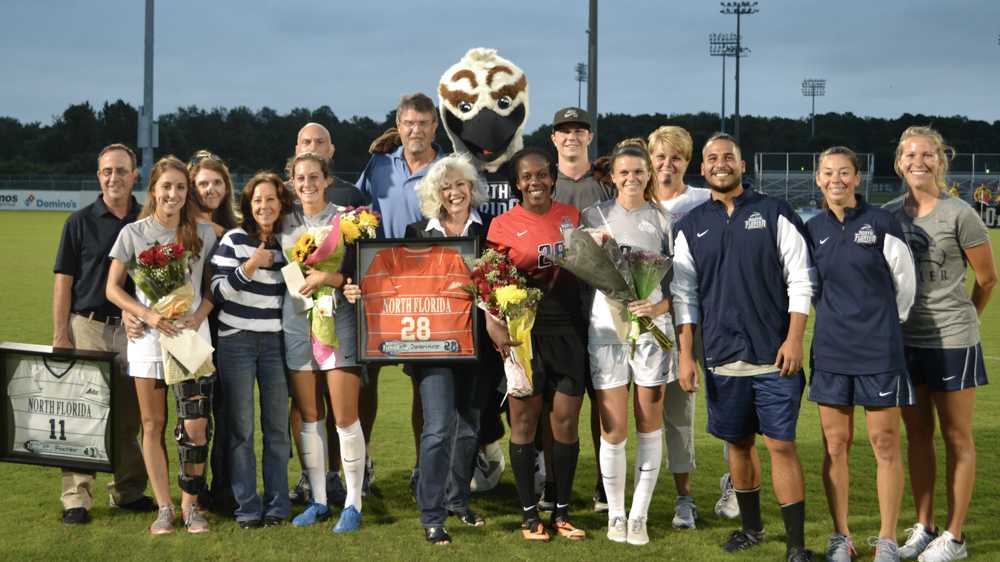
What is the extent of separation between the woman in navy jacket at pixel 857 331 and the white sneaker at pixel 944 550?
0.24 m

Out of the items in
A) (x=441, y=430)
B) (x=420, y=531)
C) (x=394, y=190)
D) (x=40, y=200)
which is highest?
(x=40, y=200)

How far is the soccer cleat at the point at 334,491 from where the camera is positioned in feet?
19.1

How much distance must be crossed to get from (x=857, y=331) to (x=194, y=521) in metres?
3.24

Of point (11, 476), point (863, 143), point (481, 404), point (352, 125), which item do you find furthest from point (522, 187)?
point (863, 143)

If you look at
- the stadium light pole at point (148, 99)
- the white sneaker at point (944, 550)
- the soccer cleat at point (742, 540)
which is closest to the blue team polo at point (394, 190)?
the soccer cleat at point (742, 540)

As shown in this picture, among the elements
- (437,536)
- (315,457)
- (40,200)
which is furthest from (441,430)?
(40,200)

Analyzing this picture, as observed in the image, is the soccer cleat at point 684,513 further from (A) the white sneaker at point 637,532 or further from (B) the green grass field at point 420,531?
(A) the white sneaker at point 637,532

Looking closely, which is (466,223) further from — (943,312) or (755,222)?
(943,312)

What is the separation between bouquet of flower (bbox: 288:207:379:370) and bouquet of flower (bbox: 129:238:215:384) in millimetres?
515

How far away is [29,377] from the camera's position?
18.1 feet

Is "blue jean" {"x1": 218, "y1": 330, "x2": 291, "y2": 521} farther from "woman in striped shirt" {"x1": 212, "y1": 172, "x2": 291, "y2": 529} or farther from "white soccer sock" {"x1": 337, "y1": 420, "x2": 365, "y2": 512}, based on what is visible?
"white soccer sock" {"x1": 337, "y1": 420, "x2": 365, "y2": 512}

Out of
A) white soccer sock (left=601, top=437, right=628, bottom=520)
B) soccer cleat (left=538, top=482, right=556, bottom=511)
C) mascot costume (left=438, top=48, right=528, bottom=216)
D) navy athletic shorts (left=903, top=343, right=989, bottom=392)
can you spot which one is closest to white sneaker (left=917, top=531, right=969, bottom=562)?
navy athletic shorts (left=903, top=343, right=989, bottom=392)

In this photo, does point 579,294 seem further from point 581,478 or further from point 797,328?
point 581,478

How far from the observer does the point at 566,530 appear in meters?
5.20
